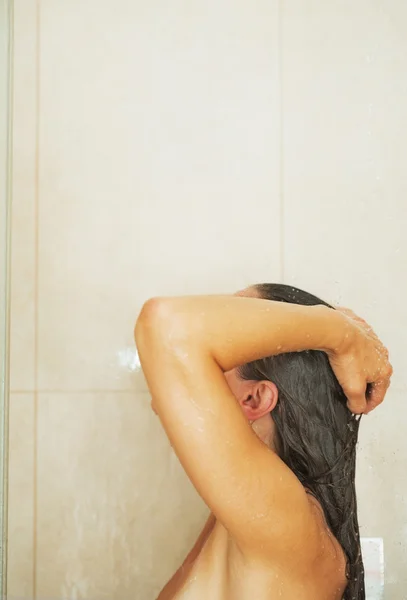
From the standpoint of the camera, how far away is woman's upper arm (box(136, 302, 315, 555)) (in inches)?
31.5

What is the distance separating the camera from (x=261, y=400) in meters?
1.02

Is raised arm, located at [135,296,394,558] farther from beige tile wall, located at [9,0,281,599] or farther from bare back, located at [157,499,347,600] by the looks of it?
beige tile wall, located at [9,0,281,599]

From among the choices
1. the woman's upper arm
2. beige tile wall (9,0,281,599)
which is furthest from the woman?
beige tile wall (9,0,281,599)

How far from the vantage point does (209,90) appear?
1596mm

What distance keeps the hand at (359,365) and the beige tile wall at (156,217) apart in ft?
1.96

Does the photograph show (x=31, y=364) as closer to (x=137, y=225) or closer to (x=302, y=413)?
(x=137, y=225)

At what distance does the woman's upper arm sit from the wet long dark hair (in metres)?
0.16

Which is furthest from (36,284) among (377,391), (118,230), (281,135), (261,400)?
(377,391)

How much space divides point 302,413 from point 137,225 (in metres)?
0.71

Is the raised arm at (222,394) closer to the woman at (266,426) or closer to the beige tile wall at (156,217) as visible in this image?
the woman at (266,426)

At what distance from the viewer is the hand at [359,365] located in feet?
3.05

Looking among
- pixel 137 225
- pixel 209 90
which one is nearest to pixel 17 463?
pixel 137 225

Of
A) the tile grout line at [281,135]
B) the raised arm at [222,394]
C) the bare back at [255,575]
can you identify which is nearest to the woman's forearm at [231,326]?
the raised arm at [222,394]

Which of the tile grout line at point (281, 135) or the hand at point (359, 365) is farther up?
the tile grout line at point (281, 135)
